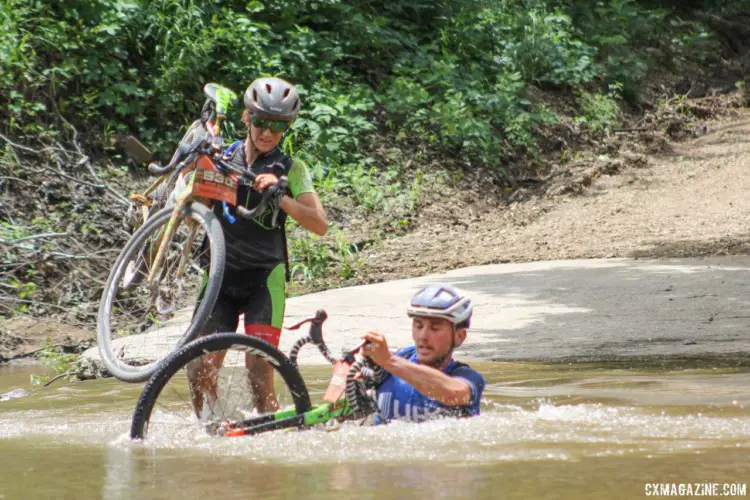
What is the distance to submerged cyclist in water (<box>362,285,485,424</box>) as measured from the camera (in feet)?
16.7

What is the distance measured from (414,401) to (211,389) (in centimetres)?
102

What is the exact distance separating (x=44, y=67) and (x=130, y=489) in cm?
1048

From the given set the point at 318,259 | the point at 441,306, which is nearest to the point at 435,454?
the point at 441,306

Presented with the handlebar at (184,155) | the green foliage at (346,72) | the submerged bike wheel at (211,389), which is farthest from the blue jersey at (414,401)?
the green foliage at (346,72)

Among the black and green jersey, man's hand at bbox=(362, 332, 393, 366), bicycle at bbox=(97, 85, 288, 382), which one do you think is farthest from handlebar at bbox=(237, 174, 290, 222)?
man's hand at bbox=(362, 332, 393, 366)

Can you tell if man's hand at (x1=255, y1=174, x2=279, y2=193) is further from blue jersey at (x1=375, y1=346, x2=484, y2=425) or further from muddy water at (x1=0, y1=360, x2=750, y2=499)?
muddy water at (x1=0, y1=360, x2=750, y2=499)

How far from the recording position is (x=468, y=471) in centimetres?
450

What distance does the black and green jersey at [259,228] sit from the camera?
5543mm

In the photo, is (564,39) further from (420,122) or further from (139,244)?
(139,244)

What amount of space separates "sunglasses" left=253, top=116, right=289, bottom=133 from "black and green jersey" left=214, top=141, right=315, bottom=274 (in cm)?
18

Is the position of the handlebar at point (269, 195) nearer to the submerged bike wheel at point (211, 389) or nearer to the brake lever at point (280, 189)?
the brake lever at point (280, 189)

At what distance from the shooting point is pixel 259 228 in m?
5.61

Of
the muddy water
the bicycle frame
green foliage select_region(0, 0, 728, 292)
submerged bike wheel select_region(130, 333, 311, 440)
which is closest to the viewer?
the muddy water

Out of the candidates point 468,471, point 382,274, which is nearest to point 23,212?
point 382,274
